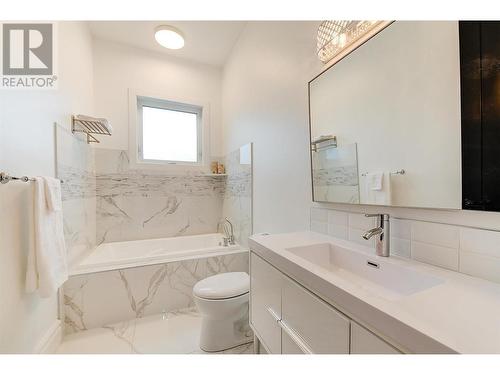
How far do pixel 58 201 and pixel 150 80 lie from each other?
209 centimetres

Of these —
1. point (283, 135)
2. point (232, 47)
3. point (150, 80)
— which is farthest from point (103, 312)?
point (232, 47)

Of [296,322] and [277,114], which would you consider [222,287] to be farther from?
[277,114]

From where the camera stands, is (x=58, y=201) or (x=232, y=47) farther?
(x=232, y=47)

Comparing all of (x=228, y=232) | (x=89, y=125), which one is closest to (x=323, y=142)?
(x=228, y=232)

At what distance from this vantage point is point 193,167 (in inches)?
121

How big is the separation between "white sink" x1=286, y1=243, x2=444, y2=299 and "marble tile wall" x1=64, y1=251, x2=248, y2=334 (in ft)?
4.26

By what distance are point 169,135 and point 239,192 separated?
138 cm

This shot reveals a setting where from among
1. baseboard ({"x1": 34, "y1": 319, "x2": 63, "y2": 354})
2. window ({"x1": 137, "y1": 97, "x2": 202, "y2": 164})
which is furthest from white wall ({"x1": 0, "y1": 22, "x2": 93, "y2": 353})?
window ({"x1": 137, "y1": 97, "x2": 202, "y2": 164})

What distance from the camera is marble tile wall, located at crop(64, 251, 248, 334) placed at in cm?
172

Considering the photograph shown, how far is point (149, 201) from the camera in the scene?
2.82m

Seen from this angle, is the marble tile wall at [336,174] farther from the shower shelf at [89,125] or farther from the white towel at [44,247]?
the shower shelf at [89,125]

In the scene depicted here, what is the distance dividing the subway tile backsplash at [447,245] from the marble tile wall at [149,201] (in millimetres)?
2349
